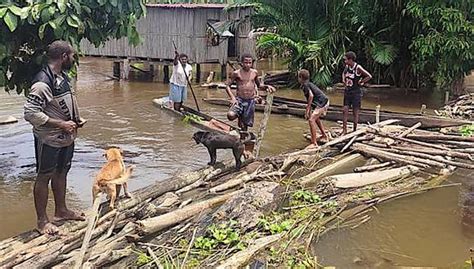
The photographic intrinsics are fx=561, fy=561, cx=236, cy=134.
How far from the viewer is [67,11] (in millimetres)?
7160

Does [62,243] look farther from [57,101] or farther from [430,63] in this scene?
[430,63]

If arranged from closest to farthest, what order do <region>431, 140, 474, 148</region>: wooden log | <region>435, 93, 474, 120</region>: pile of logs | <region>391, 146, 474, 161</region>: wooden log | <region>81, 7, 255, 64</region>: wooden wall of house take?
<region>391, 146, 474, 161</region>: wooden log
<region>431, 140, 474, 148</region>: wooden log
<region>435, 93, 474, 120</region>: pile of logs
<region>81, 7, 255, 64</region>: wooden wall of house

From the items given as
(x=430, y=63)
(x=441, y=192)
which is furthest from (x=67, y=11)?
(x=430, y=63)

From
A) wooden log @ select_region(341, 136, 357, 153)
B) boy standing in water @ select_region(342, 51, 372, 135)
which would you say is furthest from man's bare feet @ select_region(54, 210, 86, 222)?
boy standing in water @ select_region(342, 51, 372, 135)

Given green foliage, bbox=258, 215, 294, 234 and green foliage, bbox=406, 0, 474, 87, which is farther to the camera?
green foliage, bbox=406, 0, 474, 87

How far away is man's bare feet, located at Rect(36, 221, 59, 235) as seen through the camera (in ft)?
17.3

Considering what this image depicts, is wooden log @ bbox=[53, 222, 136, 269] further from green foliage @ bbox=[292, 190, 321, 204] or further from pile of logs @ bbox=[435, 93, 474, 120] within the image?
pile of logs @ bbox=[435, 93, 474, 120]

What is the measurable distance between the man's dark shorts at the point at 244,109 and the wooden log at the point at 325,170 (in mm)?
1344

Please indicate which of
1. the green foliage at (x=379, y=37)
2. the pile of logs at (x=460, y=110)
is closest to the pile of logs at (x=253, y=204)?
the pile of logs at (x=460, y=110)

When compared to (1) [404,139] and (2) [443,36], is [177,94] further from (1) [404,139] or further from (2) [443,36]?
(2) [443,36]

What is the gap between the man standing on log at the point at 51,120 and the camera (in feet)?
17.1

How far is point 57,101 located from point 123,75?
17138 mm

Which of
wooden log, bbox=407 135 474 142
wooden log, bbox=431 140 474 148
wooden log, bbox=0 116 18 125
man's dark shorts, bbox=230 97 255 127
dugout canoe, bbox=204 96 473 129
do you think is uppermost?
man's dark shorts, bbox=230 97 255 127

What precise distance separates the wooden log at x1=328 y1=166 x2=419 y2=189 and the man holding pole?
21.0 ft
